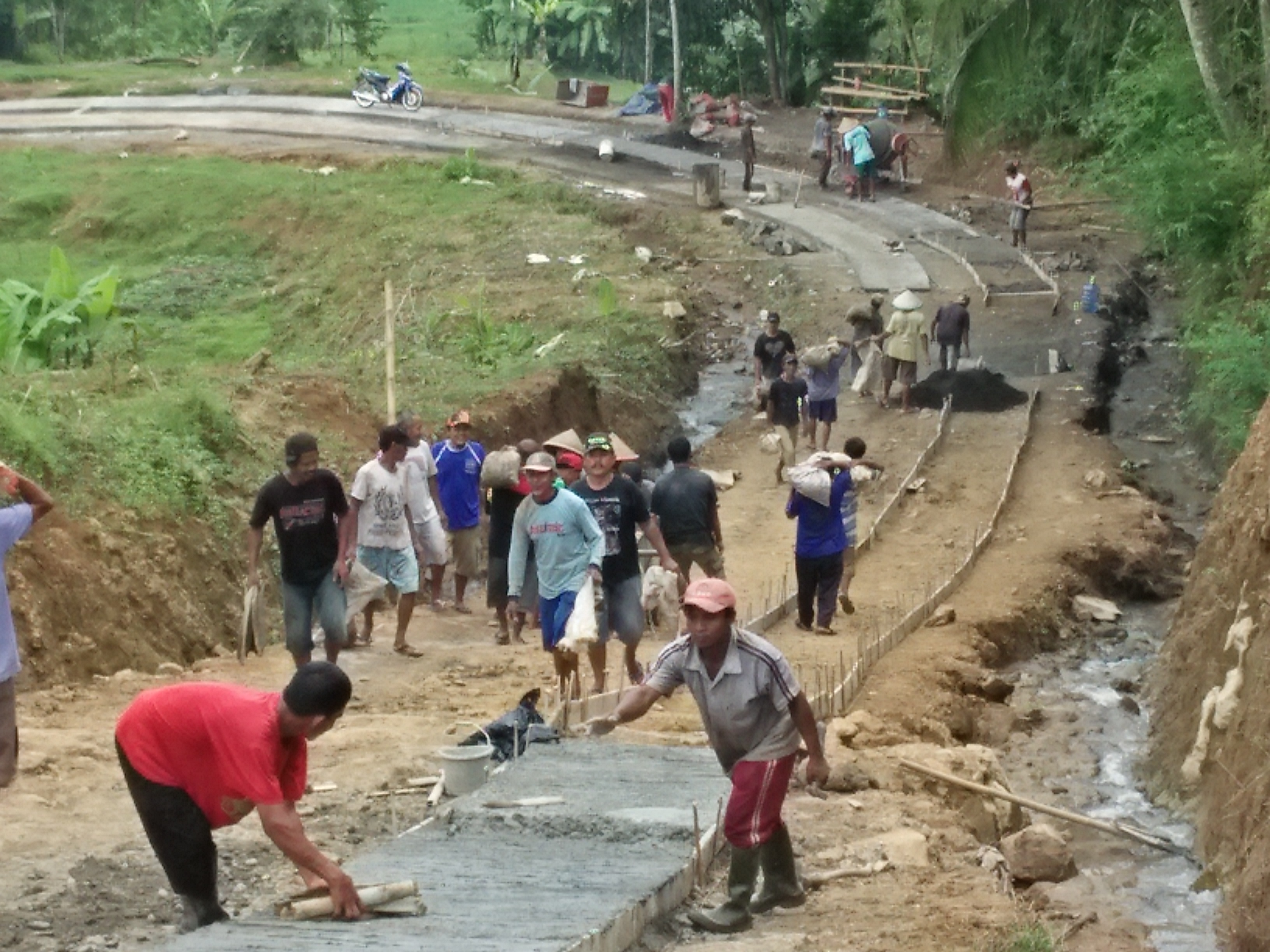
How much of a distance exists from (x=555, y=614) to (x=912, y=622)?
195 inches

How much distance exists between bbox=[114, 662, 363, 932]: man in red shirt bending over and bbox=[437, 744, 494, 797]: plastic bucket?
2.19m

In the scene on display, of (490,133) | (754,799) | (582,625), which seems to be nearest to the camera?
(754,799)

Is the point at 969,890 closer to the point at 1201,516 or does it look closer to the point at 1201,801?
the point at 1201,801

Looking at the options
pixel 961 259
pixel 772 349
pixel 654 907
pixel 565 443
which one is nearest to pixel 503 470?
pixel 565 443

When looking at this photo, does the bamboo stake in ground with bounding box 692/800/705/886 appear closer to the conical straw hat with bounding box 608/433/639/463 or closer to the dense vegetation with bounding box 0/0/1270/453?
the conical straw hat with bounding box 608/433/639/463

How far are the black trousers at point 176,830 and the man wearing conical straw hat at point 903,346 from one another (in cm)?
1656

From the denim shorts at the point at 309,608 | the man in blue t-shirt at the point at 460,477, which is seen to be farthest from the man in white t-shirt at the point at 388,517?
the man in blue t-shirt at the point at 460,477

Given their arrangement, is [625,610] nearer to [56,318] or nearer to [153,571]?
[153,571]

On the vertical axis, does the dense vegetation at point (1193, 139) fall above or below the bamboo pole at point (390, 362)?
above

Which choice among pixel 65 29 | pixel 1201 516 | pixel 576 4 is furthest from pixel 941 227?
pixel 65 29

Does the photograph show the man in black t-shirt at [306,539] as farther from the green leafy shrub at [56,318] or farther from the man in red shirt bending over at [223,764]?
the green leafy shrub at [56,318]

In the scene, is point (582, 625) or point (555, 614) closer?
point (582, 625)

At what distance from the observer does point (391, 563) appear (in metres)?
12.3

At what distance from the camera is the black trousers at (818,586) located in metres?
13.6
